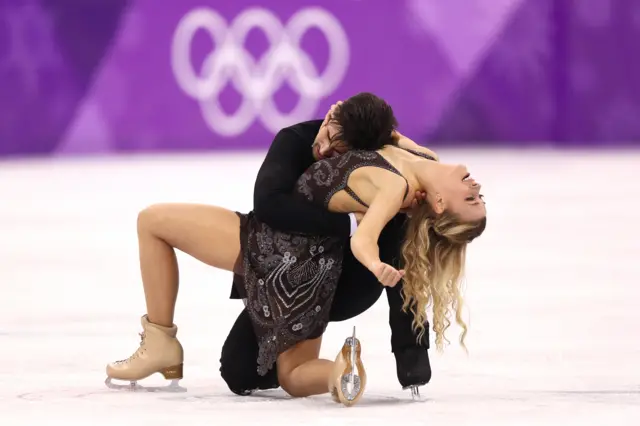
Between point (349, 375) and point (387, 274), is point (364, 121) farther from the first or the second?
point (349, 375)

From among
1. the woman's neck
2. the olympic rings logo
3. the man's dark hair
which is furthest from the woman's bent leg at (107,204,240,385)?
the olympic rings logo

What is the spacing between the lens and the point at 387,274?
2947mm

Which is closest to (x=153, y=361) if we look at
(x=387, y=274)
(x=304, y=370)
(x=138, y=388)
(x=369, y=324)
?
(x=138, y=388)

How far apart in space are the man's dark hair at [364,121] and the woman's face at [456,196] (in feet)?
0.63

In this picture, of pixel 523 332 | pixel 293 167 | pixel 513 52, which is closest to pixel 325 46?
pixel 513 52

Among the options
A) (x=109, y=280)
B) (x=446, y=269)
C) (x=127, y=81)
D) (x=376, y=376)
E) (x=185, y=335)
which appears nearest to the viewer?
(x=446, y=269)

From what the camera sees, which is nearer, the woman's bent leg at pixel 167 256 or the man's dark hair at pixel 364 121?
the man's dark hair at pixel 364 121

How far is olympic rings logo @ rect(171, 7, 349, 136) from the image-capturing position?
12172mm

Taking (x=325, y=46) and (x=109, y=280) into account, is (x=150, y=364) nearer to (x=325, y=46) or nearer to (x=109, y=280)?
(x=109, y=280)

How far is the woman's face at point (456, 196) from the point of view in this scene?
3.23 m

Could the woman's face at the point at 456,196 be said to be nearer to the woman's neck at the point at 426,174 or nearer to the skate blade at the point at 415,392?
the woman's neck at the point at 426,174

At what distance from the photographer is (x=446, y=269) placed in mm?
3312

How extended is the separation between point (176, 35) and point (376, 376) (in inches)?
350

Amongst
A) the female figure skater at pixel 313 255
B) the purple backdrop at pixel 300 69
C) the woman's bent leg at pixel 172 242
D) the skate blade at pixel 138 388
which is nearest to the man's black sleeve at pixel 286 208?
the female figure skater at pixel 313 255
